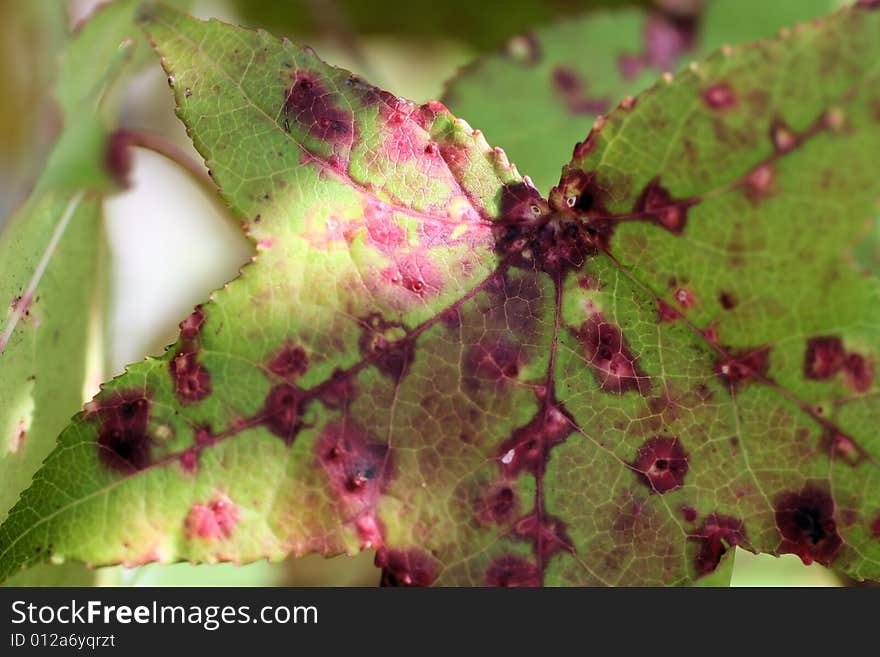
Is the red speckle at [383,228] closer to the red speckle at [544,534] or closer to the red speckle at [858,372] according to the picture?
the red speckle at [544,534]

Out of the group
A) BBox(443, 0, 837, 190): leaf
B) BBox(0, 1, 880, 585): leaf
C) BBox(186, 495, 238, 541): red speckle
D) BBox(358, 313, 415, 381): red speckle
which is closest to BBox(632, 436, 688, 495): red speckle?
BBox(0, 1, 880, 585): leaf

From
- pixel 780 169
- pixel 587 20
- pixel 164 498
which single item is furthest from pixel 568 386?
pixel 587 20

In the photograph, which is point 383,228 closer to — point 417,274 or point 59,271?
point 417,274

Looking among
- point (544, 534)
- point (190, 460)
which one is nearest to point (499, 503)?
point (544, 534)

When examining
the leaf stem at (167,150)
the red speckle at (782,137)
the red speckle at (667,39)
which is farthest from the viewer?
the red speckle at (667,39)

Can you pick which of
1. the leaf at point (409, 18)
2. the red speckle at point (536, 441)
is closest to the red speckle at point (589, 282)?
the red speckle at point (536, 441)
